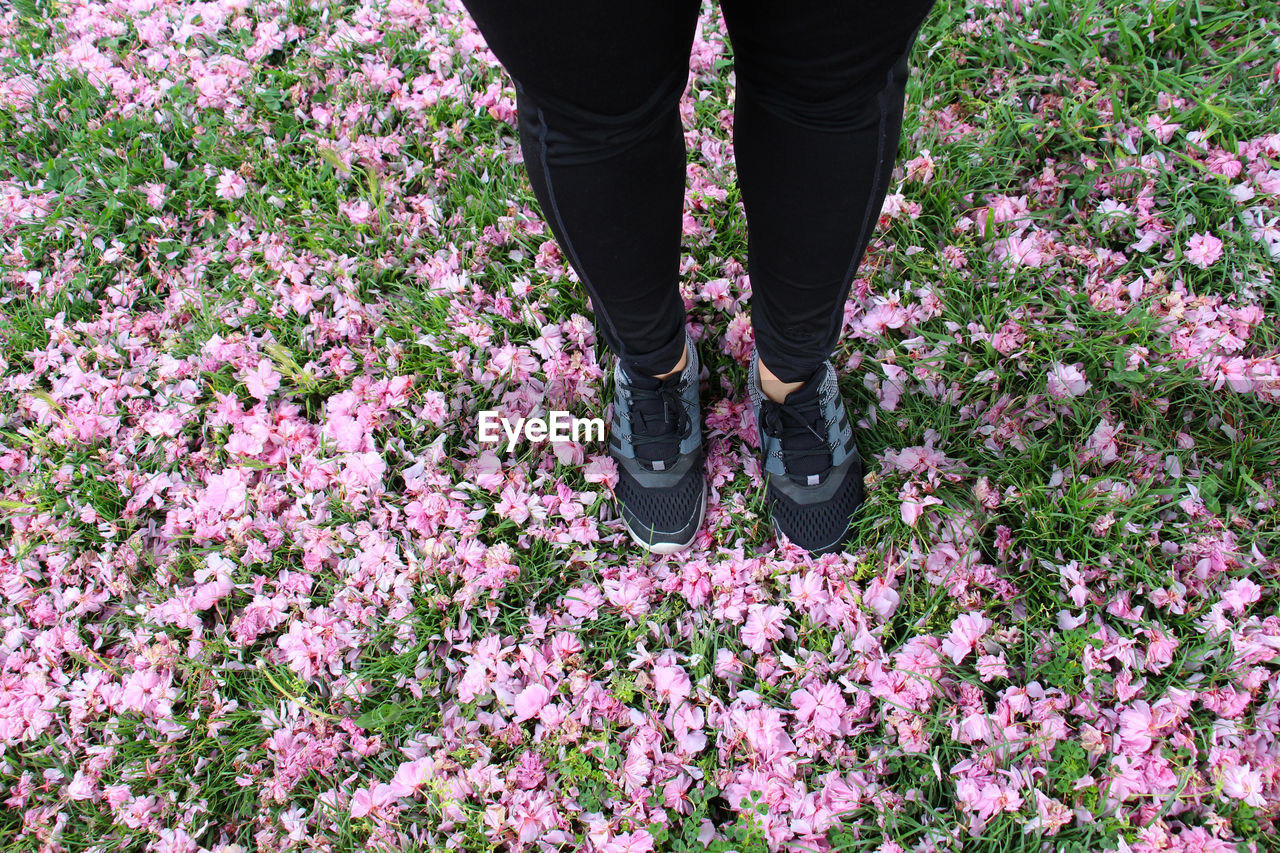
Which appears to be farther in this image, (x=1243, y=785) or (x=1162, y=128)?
(x=1162, y=128)

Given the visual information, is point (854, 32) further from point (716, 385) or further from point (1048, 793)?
point (1048, 793)

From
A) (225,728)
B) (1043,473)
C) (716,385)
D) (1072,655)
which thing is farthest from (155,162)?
(1072,655)

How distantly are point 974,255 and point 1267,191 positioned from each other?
0.78 m

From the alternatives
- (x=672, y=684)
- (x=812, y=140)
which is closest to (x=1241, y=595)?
(x=672, y=684)

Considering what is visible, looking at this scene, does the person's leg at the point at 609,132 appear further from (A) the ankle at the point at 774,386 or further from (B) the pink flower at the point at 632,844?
(B) the pink flower at the point at 632,844

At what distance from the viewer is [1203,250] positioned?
1916 mm

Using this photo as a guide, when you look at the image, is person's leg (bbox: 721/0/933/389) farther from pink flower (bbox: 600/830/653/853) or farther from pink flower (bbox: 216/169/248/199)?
pink flower (bbox: 216/169/248/199)

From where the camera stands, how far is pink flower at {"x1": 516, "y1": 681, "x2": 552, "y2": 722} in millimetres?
1641

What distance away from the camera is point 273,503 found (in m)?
1.96

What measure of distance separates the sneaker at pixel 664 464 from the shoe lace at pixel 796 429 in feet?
0.67

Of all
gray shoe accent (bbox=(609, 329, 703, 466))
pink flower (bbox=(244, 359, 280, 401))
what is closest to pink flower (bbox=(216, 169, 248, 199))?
pink flower (bbox=(244, 359, 280, 401))

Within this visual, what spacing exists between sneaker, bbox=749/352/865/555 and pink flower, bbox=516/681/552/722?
685mm

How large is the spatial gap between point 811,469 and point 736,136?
811mm

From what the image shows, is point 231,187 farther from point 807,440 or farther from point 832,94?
point 832,94
